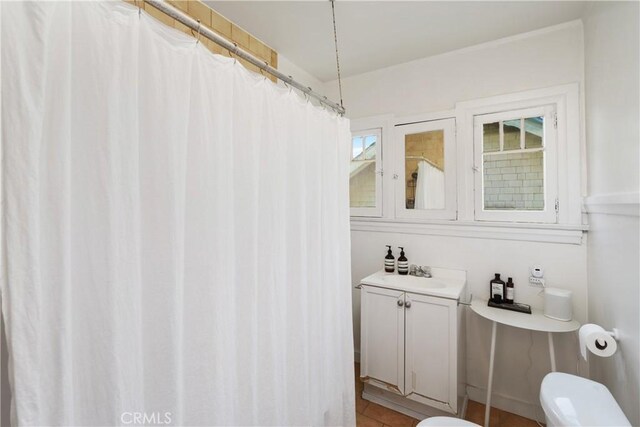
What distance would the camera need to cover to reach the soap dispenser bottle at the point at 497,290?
1.81 m

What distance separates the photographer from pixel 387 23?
5.59ft

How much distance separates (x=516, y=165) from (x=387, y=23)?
4.22 feet

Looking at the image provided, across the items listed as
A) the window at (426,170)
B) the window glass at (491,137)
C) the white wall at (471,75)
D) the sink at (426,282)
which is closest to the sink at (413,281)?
the sink at (426,282)

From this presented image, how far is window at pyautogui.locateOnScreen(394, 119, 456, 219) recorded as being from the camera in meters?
2.05

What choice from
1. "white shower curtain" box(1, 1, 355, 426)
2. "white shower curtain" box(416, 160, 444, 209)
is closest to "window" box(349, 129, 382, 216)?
"white shower curtain" box(416, 160, 444, 209)

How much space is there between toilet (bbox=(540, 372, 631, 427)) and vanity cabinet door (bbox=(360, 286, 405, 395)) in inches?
34.5

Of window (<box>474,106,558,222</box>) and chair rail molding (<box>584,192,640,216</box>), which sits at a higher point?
window (<box>474,106,558,222</box>)

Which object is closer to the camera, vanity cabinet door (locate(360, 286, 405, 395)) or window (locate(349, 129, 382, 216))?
vanity cabinet door (locate(360, 286, 405, 395))

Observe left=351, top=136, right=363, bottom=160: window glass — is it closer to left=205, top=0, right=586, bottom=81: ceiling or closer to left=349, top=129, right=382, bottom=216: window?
left=349, top=129, right=382, bottom=216: window

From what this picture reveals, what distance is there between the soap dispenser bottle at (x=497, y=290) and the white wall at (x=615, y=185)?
432 mm

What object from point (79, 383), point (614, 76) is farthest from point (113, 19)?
point (614, 76)

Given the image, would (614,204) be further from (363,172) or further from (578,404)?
(363,172)

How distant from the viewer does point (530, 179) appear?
5.91 feet

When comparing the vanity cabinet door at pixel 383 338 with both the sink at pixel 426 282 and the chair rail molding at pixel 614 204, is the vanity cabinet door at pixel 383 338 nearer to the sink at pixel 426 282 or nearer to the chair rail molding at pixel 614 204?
the sink at pixel 426 282
